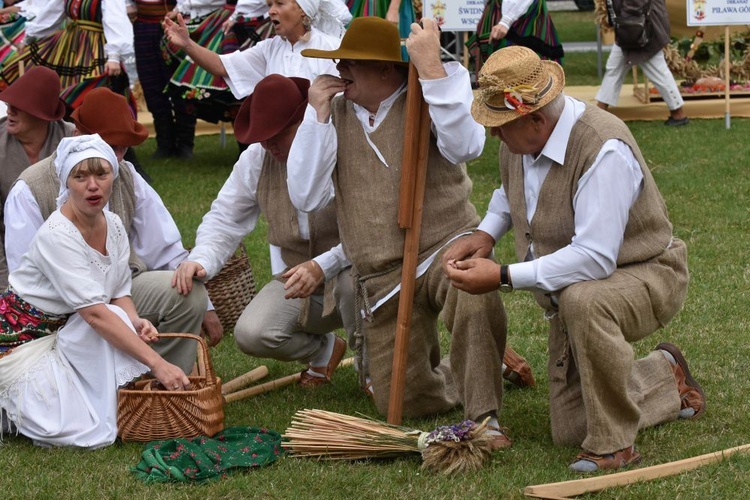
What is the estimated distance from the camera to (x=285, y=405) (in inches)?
196

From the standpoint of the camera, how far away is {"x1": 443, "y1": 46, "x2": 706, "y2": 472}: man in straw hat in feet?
12.5

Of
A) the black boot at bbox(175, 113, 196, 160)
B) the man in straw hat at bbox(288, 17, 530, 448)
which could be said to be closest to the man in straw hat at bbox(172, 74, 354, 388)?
the man in straw hat at bbox(288, 17, 530, 448)

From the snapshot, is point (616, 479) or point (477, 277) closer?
point (616, 479)

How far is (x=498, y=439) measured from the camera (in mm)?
4211

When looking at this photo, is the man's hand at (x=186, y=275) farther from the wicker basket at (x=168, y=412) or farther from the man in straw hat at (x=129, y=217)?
the wicker basket at (x=168, y=412)

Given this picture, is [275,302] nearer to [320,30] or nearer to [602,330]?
[602,330]

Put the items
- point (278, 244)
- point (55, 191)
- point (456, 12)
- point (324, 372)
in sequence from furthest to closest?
point (456, 12) < point (324, 372) < point (278, 244) < point (55, 191)

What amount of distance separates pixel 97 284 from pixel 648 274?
1971 millimetres

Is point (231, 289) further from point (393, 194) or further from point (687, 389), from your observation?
point (687, 389)

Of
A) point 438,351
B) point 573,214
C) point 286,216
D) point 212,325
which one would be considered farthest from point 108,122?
point 573,214

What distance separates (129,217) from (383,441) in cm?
159

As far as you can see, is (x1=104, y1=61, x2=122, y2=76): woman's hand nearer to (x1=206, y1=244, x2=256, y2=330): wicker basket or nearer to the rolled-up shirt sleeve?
(x1=206, y1=244, x2=256, y2=330): wicker basket

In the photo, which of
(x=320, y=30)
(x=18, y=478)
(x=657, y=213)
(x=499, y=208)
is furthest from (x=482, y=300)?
(x=320, y=30)

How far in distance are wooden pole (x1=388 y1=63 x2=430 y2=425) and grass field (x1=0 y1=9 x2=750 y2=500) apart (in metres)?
0.33
